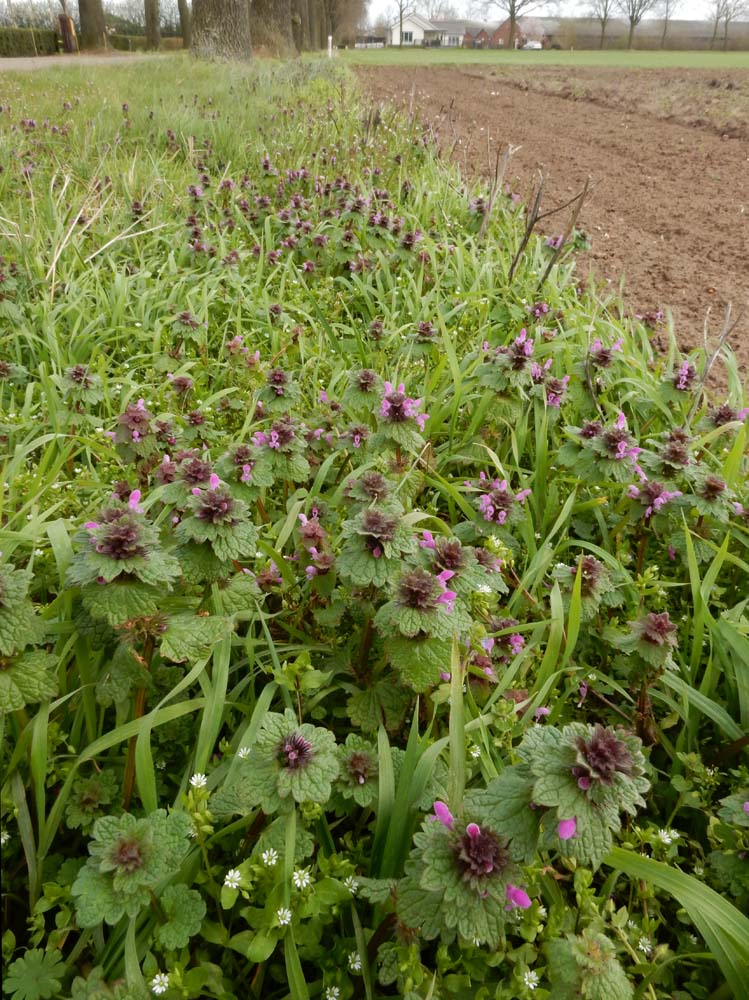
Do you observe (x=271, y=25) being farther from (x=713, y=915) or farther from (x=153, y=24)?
(x=713, y=915)

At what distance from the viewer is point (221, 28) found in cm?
1398

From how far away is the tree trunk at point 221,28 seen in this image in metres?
13.9

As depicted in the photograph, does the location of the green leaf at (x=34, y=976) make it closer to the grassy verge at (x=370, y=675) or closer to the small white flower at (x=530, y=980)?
the grassy verge at (x=370, y=675)

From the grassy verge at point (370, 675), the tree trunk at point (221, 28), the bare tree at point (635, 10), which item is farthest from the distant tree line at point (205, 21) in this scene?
the bare tree at point (635, 10)

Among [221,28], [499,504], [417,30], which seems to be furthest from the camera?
[417,30]

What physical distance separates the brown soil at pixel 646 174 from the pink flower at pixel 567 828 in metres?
3.53

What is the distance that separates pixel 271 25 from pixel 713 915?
27.1m

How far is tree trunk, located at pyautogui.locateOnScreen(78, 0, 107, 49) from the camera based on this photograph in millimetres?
19141

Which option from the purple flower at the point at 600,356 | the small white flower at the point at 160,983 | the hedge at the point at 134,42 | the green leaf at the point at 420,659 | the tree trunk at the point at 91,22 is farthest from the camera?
the hedge at the point at 134,42

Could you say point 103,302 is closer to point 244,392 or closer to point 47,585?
point 244,392

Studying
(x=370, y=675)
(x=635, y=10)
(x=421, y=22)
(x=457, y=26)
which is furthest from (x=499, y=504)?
(x=457, y=26)

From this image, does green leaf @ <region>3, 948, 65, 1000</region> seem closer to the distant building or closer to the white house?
the distant building

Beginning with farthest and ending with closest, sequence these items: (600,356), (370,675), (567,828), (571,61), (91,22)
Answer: (571,61) < (91,22) < (600,356) < (370,675) < (567,828)

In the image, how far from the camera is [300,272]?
4.00 metres
